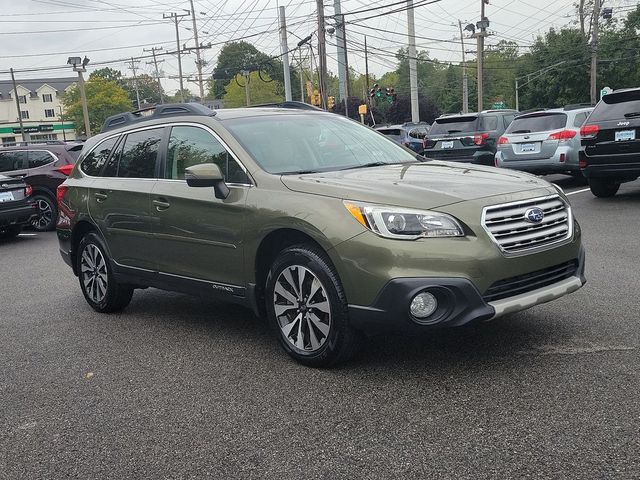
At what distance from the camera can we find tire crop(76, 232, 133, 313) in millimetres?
6109

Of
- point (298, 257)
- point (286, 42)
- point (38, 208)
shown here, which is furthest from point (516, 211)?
point (286, 42)

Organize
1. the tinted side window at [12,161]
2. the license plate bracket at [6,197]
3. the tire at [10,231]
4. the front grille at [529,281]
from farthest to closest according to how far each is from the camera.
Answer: the tinted side window at [12,161]
the tire at [10,231]
the license plate bracket at [6,197]
the front grille at [529,281]

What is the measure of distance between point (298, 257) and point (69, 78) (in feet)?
439

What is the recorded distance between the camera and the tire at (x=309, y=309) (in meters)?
4.09

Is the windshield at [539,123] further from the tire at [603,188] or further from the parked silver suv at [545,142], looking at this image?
the tire at [603,188]

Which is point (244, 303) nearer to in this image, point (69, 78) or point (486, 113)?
point (486, 113)

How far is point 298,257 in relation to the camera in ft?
14.0

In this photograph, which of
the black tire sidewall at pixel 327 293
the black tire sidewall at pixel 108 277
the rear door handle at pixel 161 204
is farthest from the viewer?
the black tire sidewall at pixel 108 277

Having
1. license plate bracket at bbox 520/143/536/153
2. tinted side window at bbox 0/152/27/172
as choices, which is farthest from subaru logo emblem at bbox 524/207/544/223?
tinted side window at bbox 0/152/27/172

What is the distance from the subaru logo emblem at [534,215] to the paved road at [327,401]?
2.85ft

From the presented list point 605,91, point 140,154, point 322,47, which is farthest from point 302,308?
point 605,91

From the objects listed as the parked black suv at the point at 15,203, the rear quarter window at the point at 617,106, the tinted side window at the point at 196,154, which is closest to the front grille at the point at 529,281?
the tinted side window at the point at 196,154

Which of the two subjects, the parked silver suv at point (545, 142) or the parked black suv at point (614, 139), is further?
the parked silver suv at point (545, 142)

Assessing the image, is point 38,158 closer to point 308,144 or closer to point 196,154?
point 196,154
